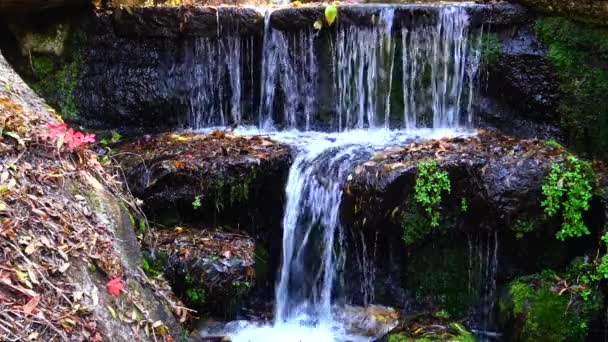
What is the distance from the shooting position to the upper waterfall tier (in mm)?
7328

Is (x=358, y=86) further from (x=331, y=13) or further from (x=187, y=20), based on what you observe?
(x=187, y=20)

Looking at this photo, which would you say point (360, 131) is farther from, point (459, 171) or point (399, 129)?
point (459, 171)

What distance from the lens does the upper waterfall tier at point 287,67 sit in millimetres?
7328

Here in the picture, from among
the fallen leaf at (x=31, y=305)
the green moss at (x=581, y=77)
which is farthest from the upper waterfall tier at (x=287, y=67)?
the fallen leaf at (x=31, y=305)

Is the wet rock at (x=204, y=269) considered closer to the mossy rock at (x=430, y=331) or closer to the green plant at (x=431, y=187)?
the mossy rock at (x=430, y=331)

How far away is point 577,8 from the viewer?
6355 millimetres

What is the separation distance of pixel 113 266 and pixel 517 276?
151 inches

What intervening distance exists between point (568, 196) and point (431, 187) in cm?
120

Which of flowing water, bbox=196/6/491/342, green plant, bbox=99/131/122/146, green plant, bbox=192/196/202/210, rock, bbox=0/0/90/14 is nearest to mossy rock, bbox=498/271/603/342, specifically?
flowing water, bbox=196/6/491/342

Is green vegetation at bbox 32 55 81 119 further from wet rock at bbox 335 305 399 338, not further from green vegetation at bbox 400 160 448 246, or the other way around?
green vegetation at bbox 400 160 448 246

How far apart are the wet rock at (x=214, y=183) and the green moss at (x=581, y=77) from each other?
323cm

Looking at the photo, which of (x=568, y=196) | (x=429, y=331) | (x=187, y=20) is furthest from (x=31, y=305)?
(x=187, y=20)

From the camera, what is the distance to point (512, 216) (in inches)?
213

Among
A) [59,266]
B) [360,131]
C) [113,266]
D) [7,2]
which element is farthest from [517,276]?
[7,2]
